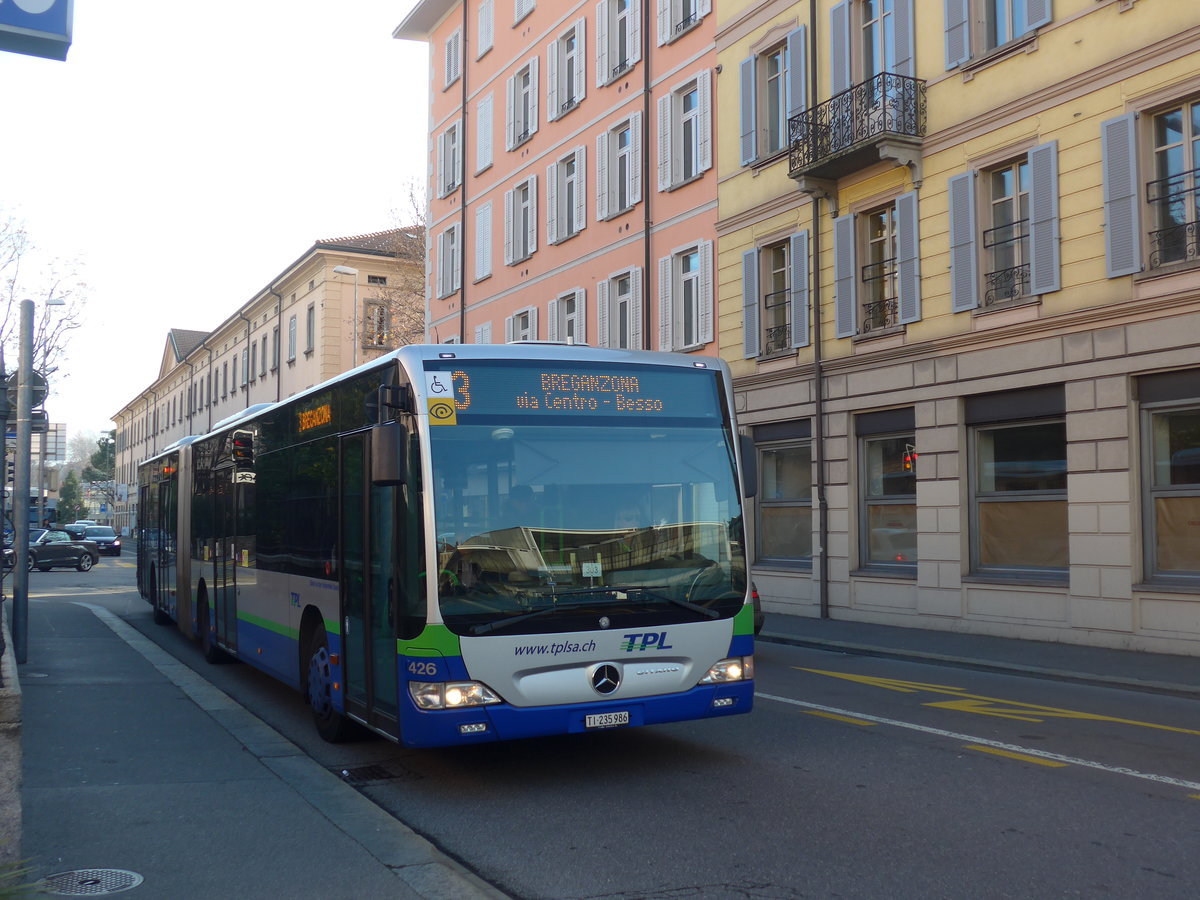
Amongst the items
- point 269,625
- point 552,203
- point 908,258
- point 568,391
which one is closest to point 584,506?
point 568,391

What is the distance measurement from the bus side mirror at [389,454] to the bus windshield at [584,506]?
21 cm

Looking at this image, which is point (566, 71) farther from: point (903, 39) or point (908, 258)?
point (908, 258)

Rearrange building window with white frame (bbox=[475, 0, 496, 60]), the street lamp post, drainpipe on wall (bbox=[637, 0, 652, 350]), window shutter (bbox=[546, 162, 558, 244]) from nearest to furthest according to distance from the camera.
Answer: drainpipe on wall (bbox=[637, 0, 652, 350]) → window shutter (bbox=[546, 162, 558, 244]) → building window with white frame (bbox=[475, 0, 496, 60]) → the street lamp post

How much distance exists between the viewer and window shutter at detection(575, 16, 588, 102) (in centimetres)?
3042

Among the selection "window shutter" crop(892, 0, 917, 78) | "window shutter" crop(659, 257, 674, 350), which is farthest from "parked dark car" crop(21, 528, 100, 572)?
"window shutter" crop(892, 0, 917, 78)

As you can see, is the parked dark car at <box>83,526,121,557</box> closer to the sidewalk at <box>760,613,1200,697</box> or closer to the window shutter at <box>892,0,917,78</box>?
the sidewalk at <box>760,613,1200,697</box>

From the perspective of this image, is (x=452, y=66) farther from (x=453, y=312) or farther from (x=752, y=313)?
(x=752, y=313)

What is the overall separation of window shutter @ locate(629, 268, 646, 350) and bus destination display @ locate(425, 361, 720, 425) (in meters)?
19.3

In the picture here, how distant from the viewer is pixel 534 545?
7133 millimetres

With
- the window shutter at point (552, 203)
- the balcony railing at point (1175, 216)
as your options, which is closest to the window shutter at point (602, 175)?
the window shutter at point (552, 203)

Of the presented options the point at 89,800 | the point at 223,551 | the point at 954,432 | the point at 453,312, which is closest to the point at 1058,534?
the point at 954,432

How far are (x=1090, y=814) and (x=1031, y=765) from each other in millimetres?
1368

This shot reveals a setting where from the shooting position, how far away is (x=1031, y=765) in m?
7.85

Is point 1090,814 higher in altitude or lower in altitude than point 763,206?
lower
